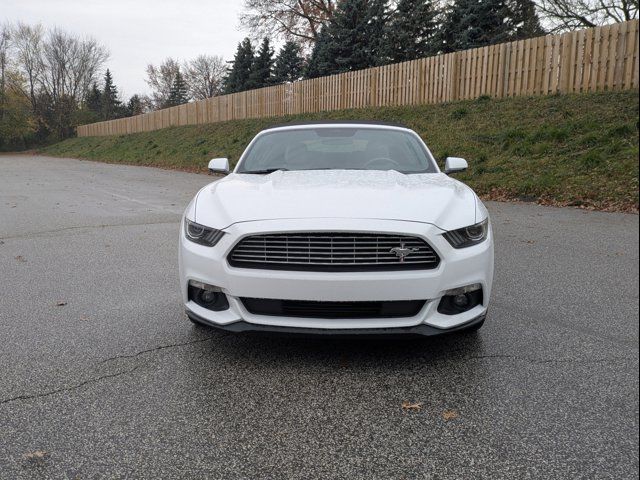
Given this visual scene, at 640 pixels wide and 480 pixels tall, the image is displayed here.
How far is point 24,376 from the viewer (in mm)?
3029

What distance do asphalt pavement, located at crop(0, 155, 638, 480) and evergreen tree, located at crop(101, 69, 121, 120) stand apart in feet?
245

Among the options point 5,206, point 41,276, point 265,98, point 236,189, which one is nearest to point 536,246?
point 236,189

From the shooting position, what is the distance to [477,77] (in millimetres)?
16797

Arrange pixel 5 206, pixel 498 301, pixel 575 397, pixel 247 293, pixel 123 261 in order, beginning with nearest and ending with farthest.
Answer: pixel 575 397
pixel 247 293
pixel 498 301
pixel 123 261
pixel 5 206

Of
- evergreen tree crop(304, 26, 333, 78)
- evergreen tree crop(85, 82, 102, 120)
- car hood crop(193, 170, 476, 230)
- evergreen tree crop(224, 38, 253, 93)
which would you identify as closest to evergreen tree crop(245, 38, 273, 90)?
evergreen tree crop(224, 38, 253, 93)

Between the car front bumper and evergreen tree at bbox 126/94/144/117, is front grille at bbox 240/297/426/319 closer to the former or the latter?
the car front bumper

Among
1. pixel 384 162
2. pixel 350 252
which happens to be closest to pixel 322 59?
pixel 384 162

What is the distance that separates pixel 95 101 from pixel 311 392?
7618 centimetres

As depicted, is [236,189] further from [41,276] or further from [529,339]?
[41,276]

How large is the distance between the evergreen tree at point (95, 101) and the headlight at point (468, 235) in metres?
69.3

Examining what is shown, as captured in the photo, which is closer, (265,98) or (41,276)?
(41,276)

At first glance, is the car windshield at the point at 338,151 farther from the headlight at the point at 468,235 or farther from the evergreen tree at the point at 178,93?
the evergreen tree at the point at 178,93

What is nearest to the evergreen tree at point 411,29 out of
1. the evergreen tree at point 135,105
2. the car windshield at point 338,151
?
the car windshield at point 338,151

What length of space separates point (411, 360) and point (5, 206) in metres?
10.5
